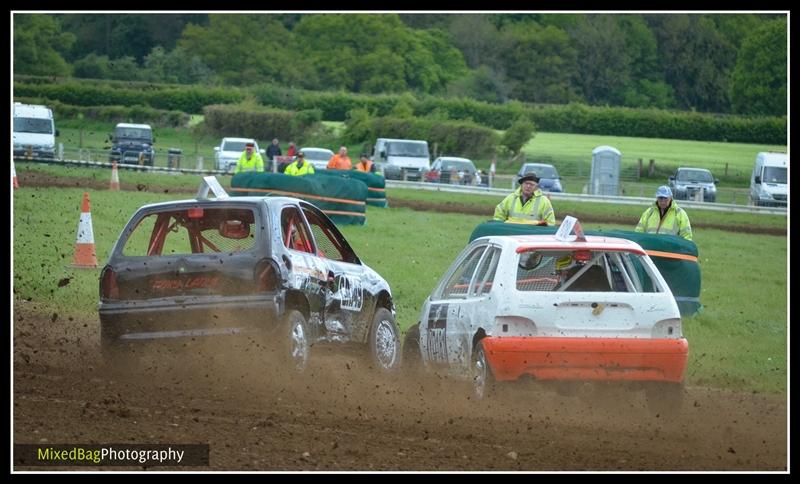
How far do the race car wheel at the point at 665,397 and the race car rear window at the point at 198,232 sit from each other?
3279mm

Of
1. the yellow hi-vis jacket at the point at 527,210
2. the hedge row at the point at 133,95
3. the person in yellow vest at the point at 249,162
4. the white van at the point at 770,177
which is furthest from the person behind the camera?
the hedge row at the point at 133,95

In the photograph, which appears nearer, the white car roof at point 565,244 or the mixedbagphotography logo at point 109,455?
the mixedbagphotography logo at point 109,455

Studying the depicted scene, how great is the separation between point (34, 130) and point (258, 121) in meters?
16.2

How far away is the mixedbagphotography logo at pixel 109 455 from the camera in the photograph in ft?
25.8

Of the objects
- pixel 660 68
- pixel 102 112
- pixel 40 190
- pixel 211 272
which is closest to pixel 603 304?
pixel 211 272

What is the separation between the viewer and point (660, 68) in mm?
68250

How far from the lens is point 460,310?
425 inches

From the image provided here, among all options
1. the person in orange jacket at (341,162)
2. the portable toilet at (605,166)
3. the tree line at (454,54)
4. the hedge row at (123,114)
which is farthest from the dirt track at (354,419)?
the hedge row at (123,114)

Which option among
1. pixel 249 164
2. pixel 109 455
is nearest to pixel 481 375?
pixel 109 455

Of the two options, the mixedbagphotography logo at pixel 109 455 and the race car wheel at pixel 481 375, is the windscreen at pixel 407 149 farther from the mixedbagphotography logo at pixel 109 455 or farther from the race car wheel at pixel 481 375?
the mixedbagphotography logo at pixel 109 455

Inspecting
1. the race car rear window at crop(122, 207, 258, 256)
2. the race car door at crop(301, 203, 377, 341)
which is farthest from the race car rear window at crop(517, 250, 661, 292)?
the race car rear window at crop(122, 207, 258, 256)

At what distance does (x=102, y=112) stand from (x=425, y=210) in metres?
28.1

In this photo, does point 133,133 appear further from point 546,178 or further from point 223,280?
point 223,280

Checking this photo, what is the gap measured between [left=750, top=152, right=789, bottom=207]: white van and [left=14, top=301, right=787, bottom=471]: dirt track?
109ft
